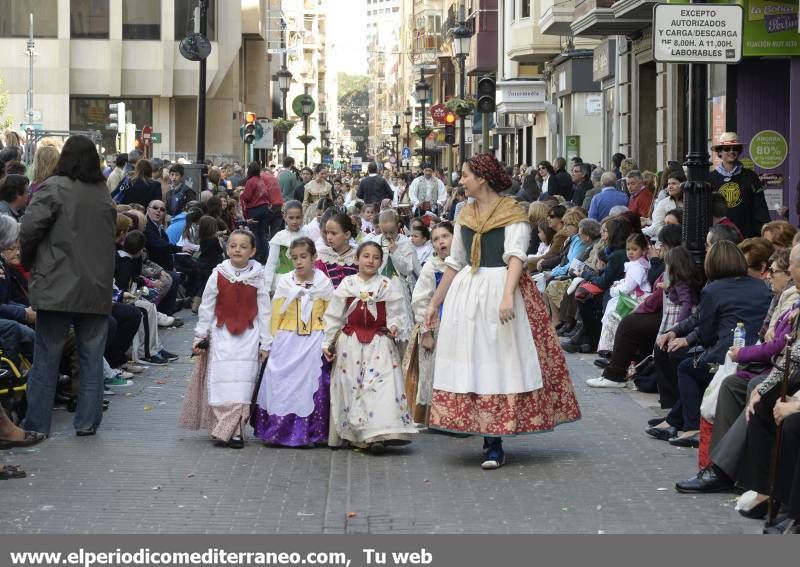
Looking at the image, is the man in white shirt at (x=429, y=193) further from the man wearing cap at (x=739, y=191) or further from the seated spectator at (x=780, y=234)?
the seated spectator at (x=780, y=234)

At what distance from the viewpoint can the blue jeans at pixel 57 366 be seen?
34.3 feet

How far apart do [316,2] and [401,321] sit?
17862 centimetres

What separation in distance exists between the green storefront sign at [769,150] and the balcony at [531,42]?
83.0 ft

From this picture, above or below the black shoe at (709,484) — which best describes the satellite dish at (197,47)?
above

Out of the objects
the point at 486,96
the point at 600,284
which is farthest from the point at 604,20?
the point at 600,284

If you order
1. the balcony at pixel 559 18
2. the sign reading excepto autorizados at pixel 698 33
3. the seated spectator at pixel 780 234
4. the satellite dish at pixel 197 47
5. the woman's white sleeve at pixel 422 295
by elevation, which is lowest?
the woman's white sleeve at pixel 422 295

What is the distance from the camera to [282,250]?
13914 millimetres

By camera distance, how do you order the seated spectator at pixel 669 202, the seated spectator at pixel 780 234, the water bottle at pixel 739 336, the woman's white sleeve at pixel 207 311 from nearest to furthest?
the water bottle at pixel 739 336 < the woman's white sleeve at pixel 207 311 < the seated spectator at pixel 780 234 < the seated spectator at pixel 669 202

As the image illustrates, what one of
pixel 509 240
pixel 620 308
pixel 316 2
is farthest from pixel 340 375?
pixel 316 2

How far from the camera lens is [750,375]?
8.62 metres

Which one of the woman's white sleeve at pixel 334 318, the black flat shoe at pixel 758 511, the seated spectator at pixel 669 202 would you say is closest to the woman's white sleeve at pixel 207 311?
the woman's white sleeve at pixel 334 318

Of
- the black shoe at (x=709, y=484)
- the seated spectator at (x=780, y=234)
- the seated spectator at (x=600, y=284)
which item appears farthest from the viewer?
the seated spectator at (x=600, y=284)

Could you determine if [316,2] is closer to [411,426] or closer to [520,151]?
[520,151]

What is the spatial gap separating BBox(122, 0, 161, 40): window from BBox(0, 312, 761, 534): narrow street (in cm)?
5157
